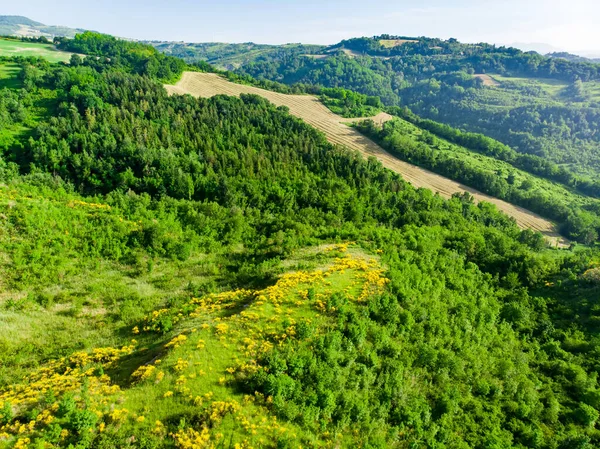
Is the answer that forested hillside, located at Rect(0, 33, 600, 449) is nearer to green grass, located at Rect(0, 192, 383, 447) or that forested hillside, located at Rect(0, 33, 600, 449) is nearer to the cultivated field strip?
green grass, located at Rect(0, 192, 383, 447)

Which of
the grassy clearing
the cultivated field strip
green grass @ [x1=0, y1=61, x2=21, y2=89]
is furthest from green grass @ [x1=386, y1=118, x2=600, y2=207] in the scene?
green grass @ [x1=0, y1=61, x2=21, y2=89]

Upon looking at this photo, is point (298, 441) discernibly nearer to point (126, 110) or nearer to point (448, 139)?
point (126, 110)

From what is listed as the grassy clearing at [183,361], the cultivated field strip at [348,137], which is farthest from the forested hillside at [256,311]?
the cultivated field strip at [348,137]

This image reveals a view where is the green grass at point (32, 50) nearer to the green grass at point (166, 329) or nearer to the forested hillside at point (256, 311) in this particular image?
the forested hillside at point (256, 311)

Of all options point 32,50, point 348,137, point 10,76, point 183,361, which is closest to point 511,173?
point 348,137

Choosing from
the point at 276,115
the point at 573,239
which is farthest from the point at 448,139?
the point at 276,115
